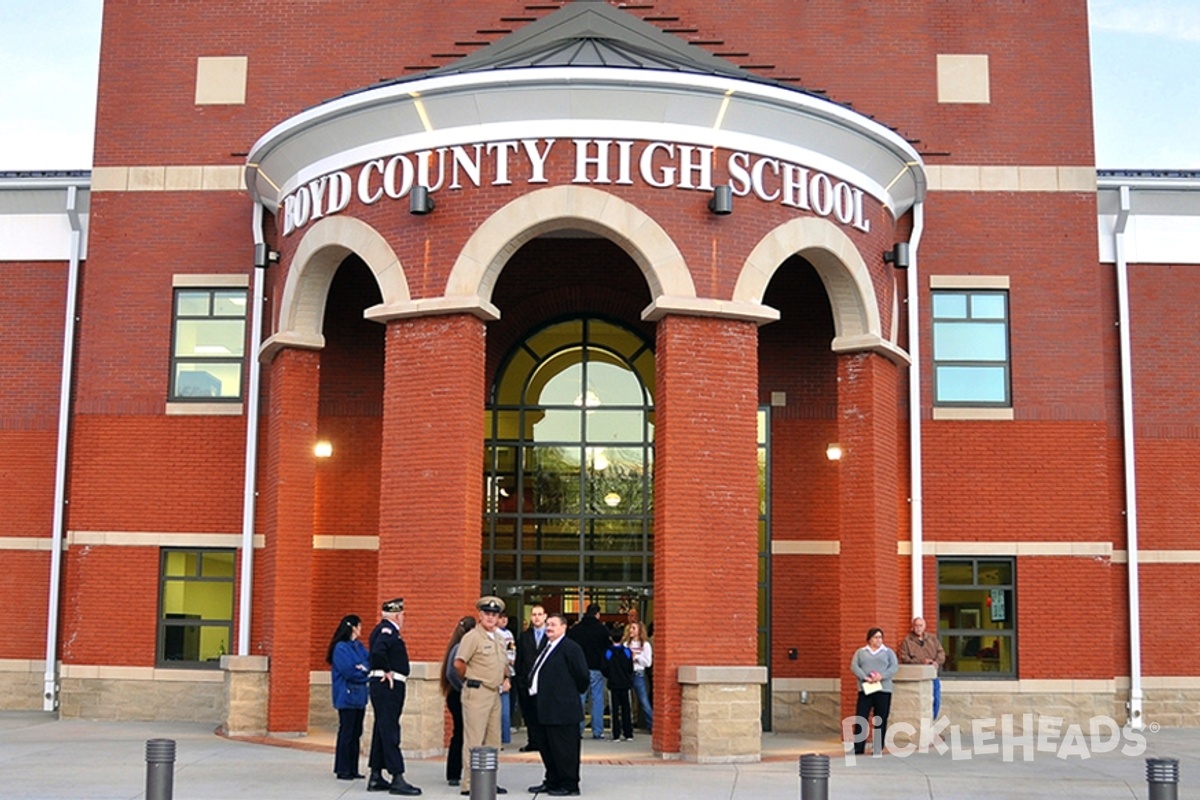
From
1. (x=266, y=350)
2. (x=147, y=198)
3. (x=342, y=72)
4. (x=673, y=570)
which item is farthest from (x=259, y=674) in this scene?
(x=342, y=72)

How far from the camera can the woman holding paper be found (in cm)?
1805

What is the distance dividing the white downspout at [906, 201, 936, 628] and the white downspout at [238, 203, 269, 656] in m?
9.09

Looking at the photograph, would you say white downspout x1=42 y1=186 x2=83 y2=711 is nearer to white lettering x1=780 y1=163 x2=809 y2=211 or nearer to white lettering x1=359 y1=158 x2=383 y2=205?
white lettering x1=359 y1=158 x2=383 y2=205

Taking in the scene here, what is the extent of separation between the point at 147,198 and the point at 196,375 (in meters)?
2.80

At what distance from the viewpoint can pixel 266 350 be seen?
1992 cm

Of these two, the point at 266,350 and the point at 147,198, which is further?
the point at 147,198

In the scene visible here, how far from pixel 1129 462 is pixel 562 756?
12.0 metres

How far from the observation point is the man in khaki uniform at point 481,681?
45.7 ft

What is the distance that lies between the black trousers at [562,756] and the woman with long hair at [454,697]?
1.06 m

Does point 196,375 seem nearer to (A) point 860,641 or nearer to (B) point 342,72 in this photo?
(B) point 342,72

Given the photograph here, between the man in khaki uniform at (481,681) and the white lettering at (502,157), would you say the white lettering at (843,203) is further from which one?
the man in khaki uniform at (481,681)

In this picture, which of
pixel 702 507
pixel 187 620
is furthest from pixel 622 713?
pixel 187 620

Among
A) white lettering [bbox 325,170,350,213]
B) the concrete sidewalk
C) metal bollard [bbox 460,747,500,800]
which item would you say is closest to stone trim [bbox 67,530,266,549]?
the concrete sidewalk

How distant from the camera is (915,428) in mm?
21031
